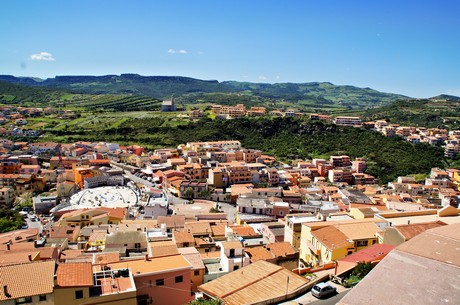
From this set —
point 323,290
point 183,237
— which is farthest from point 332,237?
point 183,237

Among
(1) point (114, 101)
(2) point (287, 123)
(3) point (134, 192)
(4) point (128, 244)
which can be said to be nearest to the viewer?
(4) point (128, 244)

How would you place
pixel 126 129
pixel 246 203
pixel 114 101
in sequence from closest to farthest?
1. pixel 246 203
2. pixel 126 129
3. pixel 114 101

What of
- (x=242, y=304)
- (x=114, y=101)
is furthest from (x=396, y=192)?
(x=114, y=101)

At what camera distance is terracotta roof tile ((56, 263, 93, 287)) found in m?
10.7

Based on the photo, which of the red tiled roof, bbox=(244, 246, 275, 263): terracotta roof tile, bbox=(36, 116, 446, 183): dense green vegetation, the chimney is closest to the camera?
→ the chimney

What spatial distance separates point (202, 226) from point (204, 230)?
0.65m

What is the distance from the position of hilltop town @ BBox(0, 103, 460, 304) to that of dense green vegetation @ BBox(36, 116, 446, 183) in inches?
211

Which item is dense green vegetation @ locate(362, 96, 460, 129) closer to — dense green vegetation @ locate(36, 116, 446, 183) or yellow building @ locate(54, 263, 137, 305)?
dense green vegetation @ locate(36, 116, 446, 183)

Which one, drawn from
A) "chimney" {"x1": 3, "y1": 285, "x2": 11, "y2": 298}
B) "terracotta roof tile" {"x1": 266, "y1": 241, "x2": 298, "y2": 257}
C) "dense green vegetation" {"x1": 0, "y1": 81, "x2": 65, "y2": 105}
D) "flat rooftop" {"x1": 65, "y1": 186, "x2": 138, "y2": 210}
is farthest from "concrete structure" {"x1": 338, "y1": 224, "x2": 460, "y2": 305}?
"dense green vegetation" {"x1": 0, "y1": 81, "x2": 65, "y2": 105}

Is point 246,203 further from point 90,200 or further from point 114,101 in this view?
point 114,101

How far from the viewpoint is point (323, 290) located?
10422mm

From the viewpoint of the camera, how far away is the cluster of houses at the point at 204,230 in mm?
11148

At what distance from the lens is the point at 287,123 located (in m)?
82.1

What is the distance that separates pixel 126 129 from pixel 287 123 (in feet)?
115
